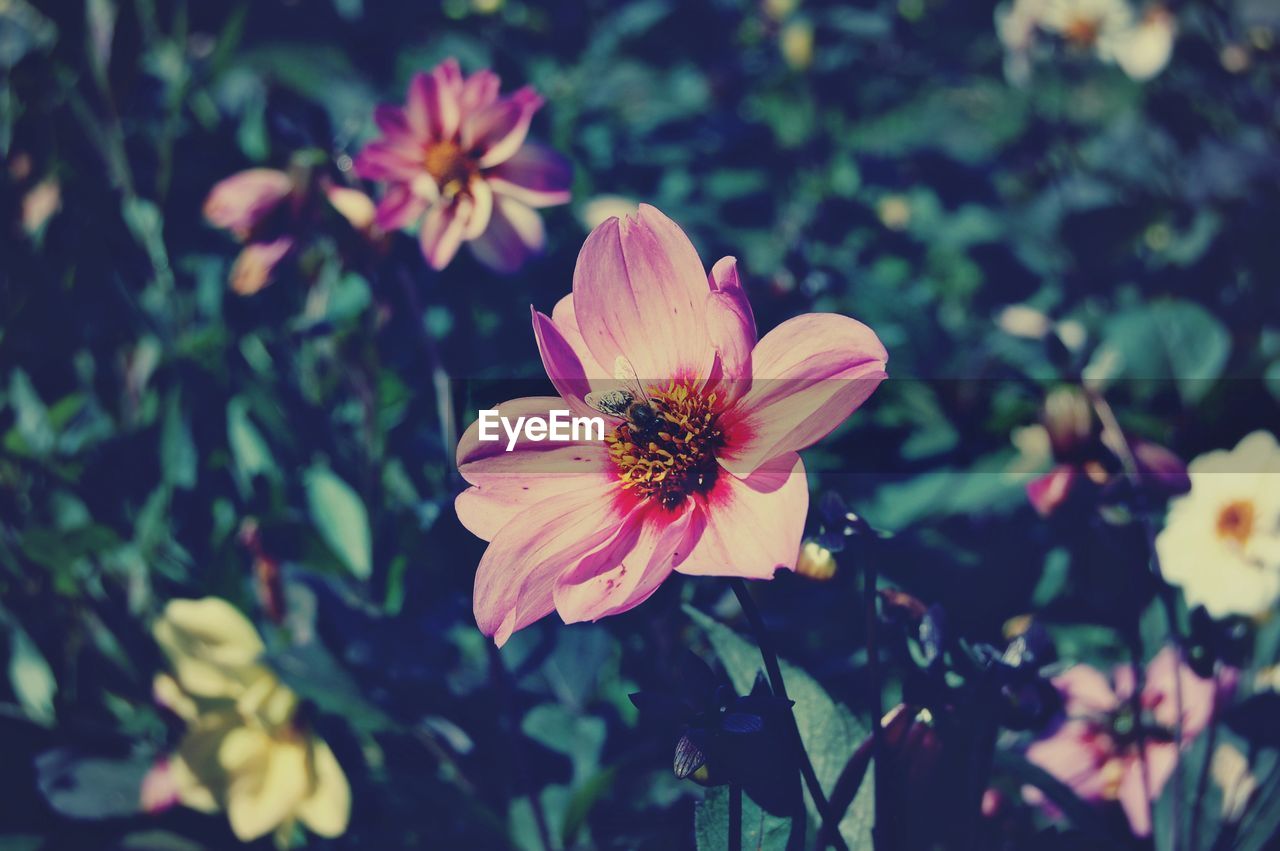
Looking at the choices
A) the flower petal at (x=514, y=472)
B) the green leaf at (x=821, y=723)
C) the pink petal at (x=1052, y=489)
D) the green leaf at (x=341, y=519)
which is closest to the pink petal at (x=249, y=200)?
the green leaf at (x=341, y=519)

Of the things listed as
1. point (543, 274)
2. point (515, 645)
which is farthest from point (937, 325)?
point (515, 645)

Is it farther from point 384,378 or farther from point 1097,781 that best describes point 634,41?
point 1097,781

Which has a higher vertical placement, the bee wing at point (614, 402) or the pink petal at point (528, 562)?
the bee wing at point (614, 402)

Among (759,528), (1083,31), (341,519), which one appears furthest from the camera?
(1083,31)

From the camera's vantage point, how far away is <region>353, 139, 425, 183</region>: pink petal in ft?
2.10

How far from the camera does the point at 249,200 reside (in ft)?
2.36

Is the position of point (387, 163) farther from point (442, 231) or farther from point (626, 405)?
point (626, 405)

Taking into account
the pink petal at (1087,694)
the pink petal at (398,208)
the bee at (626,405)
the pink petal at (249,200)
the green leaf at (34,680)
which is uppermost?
the pink petal at (398,208)

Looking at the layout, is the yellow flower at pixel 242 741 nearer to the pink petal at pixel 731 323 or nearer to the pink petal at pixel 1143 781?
the pink petal at pixel 731 323

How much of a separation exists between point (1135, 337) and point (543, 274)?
0.68 m

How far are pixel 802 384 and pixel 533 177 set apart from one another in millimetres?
306

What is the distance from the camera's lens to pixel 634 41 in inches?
52.6

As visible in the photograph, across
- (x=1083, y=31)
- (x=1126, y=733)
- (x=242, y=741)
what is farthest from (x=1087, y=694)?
(x=1083, y=31)

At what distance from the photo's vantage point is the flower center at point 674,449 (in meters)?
0.50
